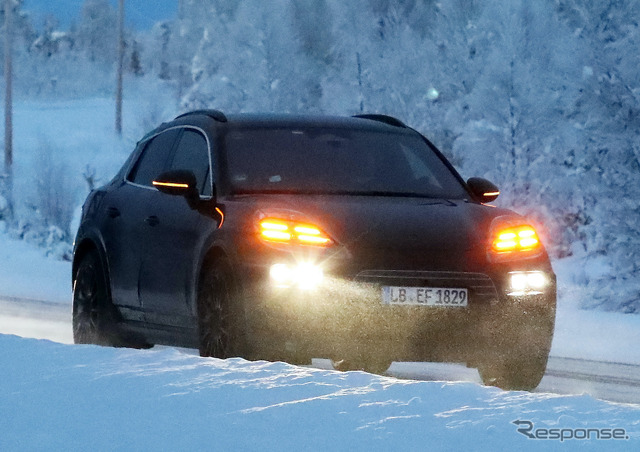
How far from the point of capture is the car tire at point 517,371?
319 inches

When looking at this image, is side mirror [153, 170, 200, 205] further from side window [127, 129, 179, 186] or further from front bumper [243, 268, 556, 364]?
front bumper [243, 268, 556, 364]

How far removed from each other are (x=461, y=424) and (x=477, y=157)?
29151 mm

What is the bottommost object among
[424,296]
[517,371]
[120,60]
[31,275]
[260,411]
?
[31,275]

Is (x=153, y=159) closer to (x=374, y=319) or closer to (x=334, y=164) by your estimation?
(x=334, y=164)

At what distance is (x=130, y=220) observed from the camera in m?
9.69

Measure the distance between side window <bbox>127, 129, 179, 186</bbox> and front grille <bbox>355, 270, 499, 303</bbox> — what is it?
2581mm

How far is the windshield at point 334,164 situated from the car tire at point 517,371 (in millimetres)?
1203

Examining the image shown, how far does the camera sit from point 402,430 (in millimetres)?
5523

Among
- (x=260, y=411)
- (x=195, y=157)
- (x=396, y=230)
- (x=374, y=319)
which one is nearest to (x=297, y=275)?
(x=374, y=319)

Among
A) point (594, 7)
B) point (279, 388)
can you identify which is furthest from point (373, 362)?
point (594, 7)

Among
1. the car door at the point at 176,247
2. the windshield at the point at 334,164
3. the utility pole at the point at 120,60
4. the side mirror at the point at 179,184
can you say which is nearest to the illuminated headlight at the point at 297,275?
the car door at the point at 176,247

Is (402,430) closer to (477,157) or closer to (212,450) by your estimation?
(212,450)

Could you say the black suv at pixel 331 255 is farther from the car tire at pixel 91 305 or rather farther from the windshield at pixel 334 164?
the car tire at pixel 91 305

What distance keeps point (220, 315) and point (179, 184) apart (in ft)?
3.43
